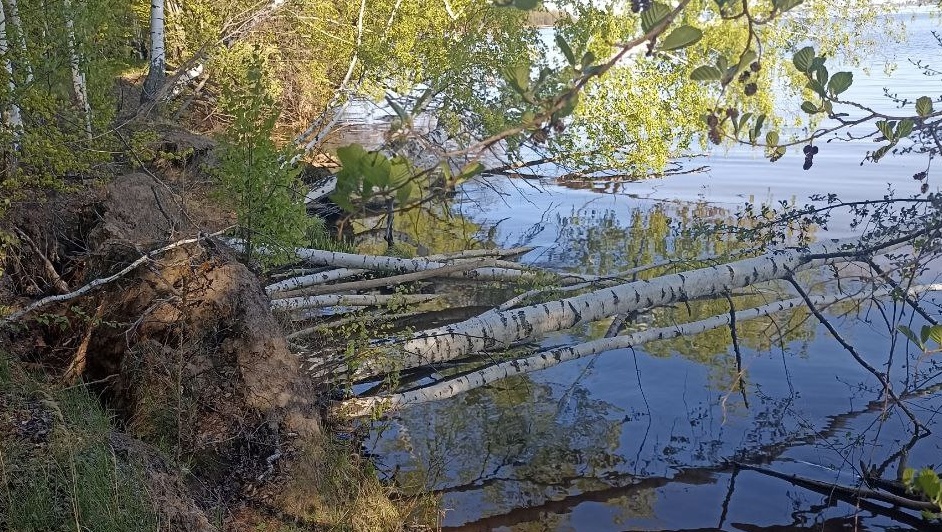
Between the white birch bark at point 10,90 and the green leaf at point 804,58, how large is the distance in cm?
529

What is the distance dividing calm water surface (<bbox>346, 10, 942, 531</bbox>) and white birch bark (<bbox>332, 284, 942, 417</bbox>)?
53cm

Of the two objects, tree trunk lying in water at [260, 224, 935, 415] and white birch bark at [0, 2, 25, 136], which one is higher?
white birch bark at [0, 2, 25, 136]

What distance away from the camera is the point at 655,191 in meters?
17.0

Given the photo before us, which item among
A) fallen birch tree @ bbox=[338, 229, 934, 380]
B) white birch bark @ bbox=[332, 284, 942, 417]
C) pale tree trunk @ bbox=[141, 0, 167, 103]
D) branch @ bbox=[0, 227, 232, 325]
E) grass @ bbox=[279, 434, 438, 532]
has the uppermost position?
pale tree trunk @ bbox=[141, 0, 167, 103]

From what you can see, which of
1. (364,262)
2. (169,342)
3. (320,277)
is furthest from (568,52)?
(364,262)

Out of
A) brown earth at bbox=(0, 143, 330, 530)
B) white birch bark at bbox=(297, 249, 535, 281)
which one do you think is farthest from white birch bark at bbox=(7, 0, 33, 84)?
white birch bark at bbox=(297, 249, 535, 281)

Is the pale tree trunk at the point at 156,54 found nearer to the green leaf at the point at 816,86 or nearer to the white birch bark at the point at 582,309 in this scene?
the white birch bark at the point at 582,309

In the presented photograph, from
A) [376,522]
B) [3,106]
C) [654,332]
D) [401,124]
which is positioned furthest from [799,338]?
[401,124]

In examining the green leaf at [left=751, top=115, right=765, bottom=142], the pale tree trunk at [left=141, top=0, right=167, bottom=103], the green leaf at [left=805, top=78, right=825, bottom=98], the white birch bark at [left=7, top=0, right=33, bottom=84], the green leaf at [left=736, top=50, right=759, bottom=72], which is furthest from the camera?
the pale tree trunk at [left=141, top=0, right=167, bottom=103]

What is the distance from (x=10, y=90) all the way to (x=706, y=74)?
5.53 m

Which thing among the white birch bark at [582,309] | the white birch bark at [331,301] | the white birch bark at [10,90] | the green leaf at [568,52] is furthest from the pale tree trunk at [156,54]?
the green leaf at [568,52]

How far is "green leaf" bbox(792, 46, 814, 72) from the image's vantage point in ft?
5.90

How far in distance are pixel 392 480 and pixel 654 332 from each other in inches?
94.9

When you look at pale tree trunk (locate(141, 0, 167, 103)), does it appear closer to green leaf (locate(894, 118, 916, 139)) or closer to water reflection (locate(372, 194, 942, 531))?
water reflection (locate(372, 194, 942, 531))
